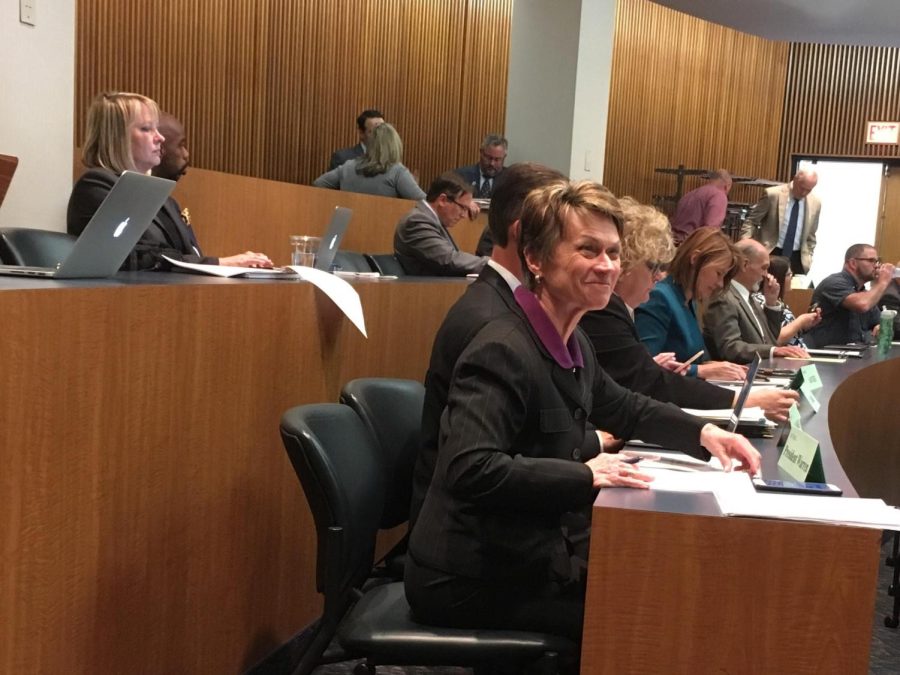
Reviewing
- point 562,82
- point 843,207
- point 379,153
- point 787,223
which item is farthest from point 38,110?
point 843,207

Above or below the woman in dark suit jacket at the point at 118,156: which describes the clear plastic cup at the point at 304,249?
below

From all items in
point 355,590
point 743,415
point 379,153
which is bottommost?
point 355,590

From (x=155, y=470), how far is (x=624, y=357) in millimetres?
1347

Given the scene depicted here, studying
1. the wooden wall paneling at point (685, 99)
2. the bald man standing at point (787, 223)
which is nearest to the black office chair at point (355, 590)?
the bald man standing at point (787, 223)

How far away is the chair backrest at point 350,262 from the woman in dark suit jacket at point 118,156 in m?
1.09

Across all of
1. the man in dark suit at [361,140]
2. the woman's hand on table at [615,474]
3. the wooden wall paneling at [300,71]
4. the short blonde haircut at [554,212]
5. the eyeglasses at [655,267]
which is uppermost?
the wooden wall paneling at [300,71]

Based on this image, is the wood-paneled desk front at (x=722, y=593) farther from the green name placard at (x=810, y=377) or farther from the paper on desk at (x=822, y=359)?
the paper on desk at (x=822, y=359)

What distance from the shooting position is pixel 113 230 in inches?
Result: 75.7

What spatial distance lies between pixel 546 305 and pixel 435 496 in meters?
0.43

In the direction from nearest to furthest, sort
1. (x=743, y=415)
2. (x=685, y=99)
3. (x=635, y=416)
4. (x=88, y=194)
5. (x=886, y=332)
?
(x=635, y=416) < (x=743, y=415) < (x=88, y=194) < (x=886, y=332) < (x=685, y=99)

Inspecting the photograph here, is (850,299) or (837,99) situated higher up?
(837,99)

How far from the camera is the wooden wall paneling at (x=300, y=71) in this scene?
21.2ft

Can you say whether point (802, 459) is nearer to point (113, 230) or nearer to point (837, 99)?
point (113, 230)

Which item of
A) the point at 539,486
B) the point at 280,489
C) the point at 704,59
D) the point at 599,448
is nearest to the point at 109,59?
the point at 280,489
